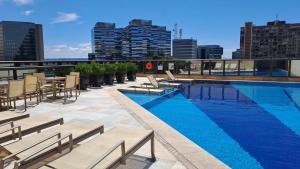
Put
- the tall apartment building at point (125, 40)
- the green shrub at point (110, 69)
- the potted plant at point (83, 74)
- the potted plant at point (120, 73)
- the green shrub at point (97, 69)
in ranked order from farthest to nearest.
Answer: the tall apartment building at point (125, 40) < the potted plant at point (120, 73) < the green shrub at point (110, 69) < the green shrub at point (97, 69) < the potted plant at point (83, 74)

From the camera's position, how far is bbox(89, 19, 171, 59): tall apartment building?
117500 mm

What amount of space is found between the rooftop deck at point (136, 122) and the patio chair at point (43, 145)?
0.76 metres

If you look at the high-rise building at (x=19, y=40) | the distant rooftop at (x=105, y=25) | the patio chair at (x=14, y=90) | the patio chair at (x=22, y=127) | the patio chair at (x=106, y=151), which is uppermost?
the distant rooftop at (x=105, y=25)

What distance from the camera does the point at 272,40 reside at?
343 ft

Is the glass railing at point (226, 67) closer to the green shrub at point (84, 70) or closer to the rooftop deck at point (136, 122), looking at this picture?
the green shrub at point (84, 70)

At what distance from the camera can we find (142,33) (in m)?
119

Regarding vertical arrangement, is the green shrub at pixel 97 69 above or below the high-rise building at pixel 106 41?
below

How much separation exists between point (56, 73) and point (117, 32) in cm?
11168

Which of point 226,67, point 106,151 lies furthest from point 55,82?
point 226,67

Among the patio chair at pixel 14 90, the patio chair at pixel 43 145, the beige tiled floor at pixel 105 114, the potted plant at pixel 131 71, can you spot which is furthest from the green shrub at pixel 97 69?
the patio chair at pixel 43 145

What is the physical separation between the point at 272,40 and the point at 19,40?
87.1m

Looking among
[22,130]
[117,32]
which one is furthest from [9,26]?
[22,130]

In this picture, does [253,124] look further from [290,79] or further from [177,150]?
[290,79]

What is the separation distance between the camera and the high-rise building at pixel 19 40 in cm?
7294
